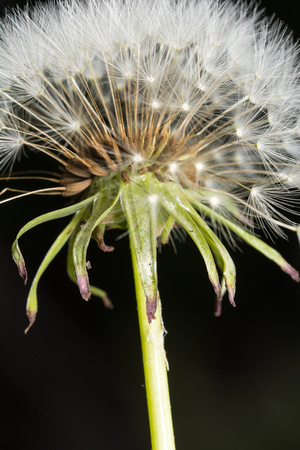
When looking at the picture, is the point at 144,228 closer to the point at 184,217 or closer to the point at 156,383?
the point at 184,217

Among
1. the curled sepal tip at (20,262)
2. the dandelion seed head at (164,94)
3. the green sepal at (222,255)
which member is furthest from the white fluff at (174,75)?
the curled sepal tip at (20,262)

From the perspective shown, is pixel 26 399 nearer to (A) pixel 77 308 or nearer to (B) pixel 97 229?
(A) pixel 77 308

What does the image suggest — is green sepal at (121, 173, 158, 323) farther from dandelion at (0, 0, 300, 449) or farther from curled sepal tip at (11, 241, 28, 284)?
curled sepal tip at (11, 241, 28, 284)

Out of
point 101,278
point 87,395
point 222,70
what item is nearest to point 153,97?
point 222,70

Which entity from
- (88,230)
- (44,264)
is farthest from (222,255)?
(44,264)

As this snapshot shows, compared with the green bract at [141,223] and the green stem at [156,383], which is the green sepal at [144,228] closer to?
the green bract at [141,223]

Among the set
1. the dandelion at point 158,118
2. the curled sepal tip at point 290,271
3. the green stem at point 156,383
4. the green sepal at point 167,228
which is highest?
the dandelion at point 158,118

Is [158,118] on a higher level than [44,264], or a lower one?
higher
